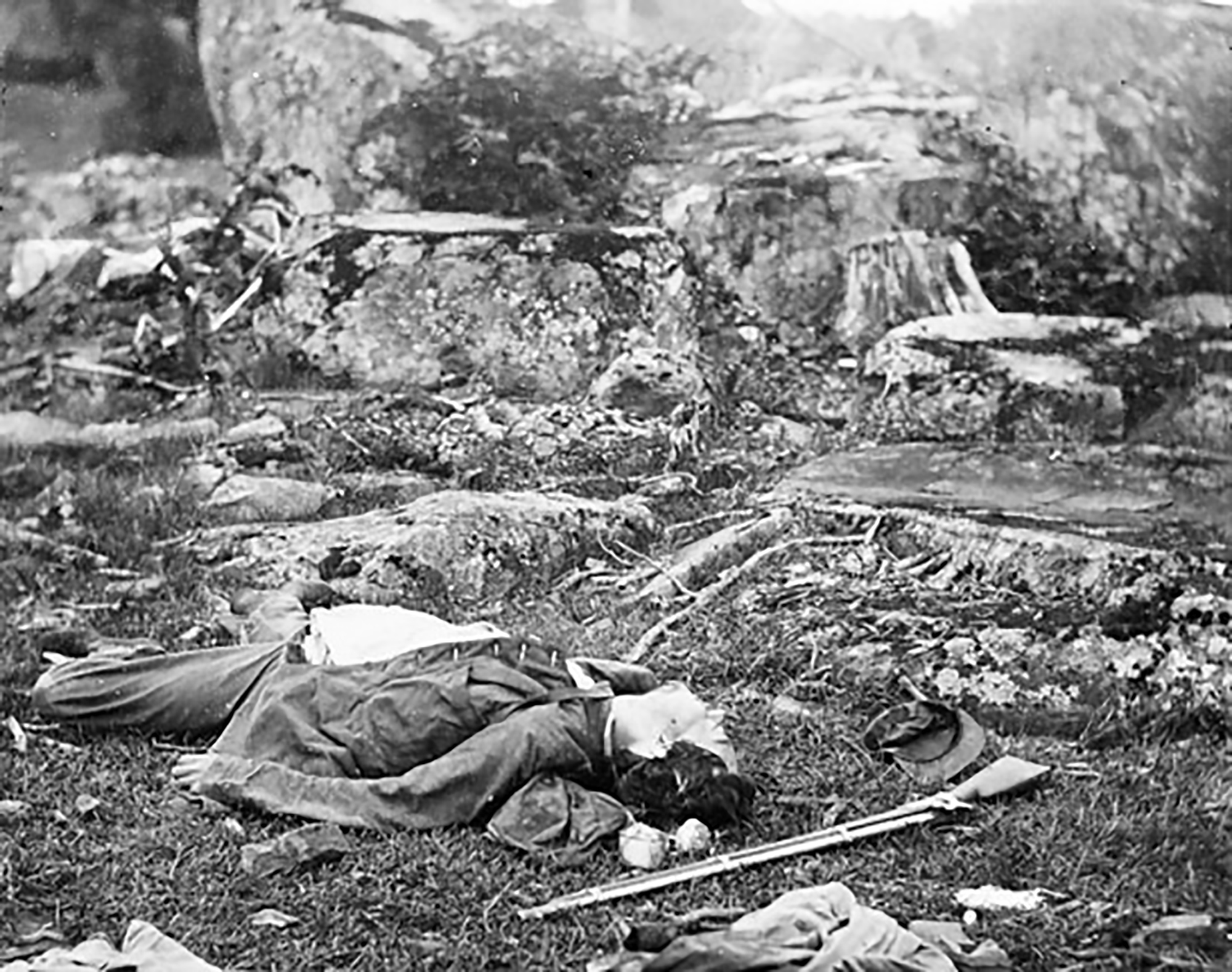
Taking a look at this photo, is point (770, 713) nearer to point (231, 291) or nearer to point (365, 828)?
point (365, 828)

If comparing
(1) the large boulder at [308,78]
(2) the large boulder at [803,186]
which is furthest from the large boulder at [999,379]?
(1) the large boulder at [308,78]

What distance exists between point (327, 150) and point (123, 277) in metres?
0.78

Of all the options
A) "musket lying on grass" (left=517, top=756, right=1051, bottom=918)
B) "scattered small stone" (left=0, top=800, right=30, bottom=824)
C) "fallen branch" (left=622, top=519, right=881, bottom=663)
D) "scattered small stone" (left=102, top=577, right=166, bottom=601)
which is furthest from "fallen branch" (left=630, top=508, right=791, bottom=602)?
"scattered small stone" (left=0, top=800, right=30, bottom=824)

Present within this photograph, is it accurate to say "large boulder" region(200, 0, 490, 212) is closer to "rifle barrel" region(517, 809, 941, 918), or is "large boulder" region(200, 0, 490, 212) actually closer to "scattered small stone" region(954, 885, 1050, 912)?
"rifle barrel" region(517, 809, 941, 918)

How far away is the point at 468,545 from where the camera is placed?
17.5 feet

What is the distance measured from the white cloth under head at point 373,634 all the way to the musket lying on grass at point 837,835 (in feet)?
3.03

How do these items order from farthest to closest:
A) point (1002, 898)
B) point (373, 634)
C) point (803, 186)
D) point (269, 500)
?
1. point (269, 500)
2. point (803, 186)
3. point (373, 634)
4. point (1002, 898)

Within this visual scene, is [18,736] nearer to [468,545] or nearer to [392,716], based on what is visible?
[392,716]

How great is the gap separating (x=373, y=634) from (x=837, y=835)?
1.46 meters

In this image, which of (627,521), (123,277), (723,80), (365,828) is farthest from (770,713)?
(123,277)

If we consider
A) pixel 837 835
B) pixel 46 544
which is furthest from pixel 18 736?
pixel 837 835

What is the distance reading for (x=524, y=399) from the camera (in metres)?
5.46

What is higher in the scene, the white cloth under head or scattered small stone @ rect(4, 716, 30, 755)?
the white cloth under head

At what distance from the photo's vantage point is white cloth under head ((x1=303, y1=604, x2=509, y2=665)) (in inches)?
195
